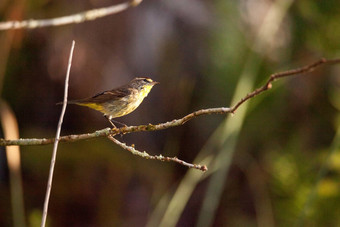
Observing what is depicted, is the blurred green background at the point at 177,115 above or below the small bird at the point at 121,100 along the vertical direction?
above

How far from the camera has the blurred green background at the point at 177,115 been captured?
334 centimetres

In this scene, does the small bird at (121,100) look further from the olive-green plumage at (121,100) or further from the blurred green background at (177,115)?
the blurred green background at (177,115)

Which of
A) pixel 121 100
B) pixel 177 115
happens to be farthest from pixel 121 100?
pixel 177 115

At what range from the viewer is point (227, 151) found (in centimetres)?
231

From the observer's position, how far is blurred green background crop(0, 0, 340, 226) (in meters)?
3.34

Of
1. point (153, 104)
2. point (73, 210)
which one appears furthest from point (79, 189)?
point (153, 104)

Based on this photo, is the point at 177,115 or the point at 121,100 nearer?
the point at 121,100

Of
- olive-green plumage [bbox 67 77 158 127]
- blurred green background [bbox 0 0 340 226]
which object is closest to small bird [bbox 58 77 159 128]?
olive-green plumage [bbox 67 77 158 127]

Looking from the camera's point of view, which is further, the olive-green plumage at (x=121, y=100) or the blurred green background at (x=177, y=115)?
the blurred green background at (x=177, y=115)

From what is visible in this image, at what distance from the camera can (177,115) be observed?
3.90 metres

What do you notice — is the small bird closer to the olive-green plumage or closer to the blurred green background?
the olive-green plumage

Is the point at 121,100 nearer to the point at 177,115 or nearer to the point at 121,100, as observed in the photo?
the point at 121,100

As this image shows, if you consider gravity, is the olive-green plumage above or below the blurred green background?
below

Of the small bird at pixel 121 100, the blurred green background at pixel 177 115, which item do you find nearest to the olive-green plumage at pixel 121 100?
the small bird at pixel 121 100
